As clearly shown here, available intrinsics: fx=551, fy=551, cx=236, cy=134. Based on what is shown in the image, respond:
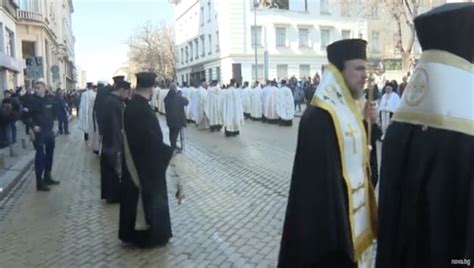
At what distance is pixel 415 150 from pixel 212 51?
5057 cm

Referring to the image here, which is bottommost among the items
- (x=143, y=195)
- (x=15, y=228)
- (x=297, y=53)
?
(x=15, y=228)

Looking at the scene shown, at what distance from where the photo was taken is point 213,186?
986 centimetres

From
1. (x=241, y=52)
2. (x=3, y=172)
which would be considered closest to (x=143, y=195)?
(x=3, y=172)

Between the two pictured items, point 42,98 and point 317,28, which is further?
point 317,28

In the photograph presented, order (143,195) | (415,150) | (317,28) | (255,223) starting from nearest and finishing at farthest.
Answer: (415,150) < (143,195) < (255,223) < (317,28)

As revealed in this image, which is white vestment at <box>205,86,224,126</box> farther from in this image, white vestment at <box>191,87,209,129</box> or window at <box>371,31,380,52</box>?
window at <box>371,31,380,52</box>

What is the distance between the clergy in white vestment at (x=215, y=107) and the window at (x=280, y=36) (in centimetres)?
2826

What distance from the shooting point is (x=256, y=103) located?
Answer: 1018 inches

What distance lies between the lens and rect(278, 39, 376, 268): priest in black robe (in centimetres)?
314

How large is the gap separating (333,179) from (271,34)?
149 feet

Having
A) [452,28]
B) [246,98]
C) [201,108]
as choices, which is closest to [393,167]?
[452,28]

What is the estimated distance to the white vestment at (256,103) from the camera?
2556 centimetres

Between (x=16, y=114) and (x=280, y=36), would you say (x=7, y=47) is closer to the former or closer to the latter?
(x=16, y=114)

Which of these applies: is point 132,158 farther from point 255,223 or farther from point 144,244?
point 255,223
